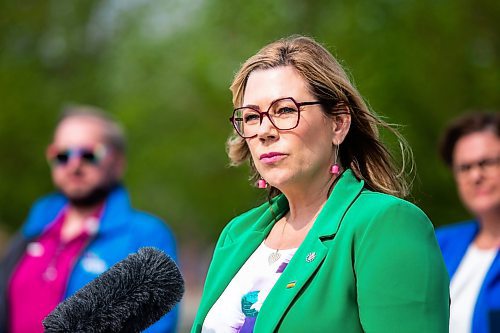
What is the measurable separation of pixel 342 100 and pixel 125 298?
1101mm

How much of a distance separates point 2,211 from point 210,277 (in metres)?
9.83

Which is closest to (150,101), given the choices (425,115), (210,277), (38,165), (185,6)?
(185,6)

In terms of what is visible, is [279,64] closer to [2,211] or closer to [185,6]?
[2,211]

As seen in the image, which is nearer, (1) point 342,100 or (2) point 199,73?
(1) point 342,100

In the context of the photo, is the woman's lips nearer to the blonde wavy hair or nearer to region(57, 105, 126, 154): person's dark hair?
the blonde wavy hair

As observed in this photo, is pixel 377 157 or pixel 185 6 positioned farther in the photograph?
pixel 185 6

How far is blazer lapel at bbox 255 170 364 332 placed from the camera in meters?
2.86

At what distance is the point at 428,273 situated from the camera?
2711 millimetres

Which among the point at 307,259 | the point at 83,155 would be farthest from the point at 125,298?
the point at 83,155

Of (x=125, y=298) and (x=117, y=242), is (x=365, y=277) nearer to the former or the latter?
(x=125, y=298)

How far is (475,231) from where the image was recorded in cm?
557

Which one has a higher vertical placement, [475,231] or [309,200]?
[309,200]

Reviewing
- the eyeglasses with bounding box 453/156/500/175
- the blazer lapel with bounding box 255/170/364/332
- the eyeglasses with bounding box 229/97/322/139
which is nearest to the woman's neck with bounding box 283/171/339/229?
the blazer lapel with bounding box 255/170/364/332

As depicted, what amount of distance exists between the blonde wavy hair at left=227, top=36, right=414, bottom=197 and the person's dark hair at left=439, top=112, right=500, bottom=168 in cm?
259
